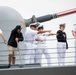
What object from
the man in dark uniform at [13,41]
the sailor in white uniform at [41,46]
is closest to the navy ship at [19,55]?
the man in dark uniform at [13,41]

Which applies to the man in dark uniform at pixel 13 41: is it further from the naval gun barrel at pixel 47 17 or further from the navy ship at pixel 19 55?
the naval gun barrel at pixel 47 17

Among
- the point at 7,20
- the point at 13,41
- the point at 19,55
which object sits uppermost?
the point at 7,20

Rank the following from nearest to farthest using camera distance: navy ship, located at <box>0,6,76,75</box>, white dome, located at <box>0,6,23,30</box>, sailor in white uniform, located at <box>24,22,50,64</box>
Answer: navy ship, located at <box>0,6,76,75</box>, sailor in white uniform, located at <box>24,22,50,64</box>, white dome, located at <box>0,6,23,30</box>

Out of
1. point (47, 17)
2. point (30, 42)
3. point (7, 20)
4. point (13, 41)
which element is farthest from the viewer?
point (47, 17)

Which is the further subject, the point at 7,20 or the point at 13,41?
the point at 7,20

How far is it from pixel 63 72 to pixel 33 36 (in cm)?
133

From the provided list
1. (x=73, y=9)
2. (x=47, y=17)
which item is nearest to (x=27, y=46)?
(x=47, y=17)

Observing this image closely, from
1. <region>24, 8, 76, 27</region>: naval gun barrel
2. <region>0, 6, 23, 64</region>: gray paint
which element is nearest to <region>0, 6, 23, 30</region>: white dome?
<region>0, 6, 23, 64</region>: gray paint

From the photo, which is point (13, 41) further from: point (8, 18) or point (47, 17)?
point (47, 17)

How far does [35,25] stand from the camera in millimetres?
6438

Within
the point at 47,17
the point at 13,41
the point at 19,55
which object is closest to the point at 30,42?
the point at 13,41

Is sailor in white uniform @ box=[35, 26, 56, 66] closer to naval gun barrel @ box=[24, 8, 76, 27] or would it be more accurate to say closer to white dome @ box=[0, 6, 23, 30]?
white dome @ box=[0, 6, 23, 30]

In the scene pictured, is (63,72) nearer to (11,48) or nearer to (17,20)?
(11,48)

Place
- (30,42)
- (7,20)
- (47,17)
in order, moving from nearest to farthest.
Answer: (30,42) → (7,20) → (47,17)
